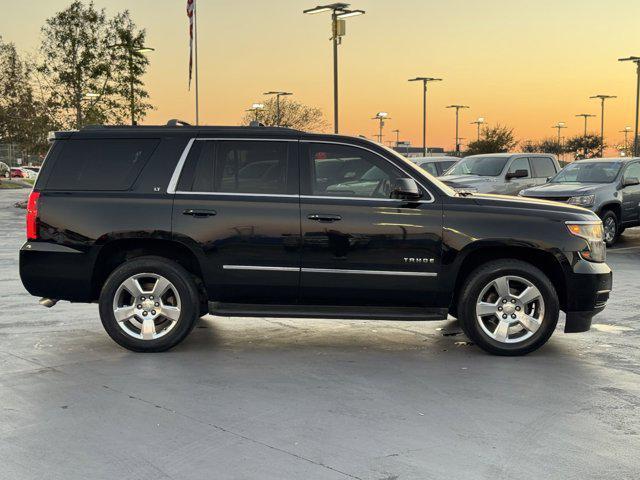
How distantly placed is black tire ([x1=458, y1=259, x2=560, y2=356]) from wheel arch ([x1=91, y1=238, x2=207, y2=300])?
2.29 metres

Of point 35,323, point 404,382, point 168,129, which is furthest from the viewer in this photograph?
point 35,323

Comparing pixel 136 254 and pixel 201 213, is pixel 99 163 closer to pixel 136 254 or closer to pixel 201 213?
pixel 136 254

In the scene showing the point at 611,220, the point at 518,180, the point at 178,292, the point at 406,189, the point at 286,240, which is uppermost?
the point at 518,180

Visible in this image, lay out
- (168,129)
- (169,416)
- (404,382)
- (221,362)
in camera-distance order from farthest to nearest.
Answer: (168,129) < (221,362) < (404,382) < (169,416)

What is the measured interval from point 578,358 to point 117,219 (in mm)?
4111

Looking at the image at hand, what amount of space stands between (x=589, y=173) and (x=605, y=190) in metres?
1.08

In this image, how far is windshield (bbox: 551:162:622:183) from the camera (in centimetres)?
1803

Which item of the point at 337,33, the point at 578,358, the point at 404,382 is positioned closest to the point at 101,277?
the point at 404,382

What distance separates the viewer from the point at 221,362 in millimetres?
7070

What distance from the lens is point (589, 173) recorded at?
60.1ft

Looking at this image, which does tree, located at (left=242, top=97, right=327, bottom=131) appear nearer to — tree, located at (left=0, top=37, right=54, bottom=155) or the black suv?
tree, located at (left=0, top=37, right=54, bottom=155)

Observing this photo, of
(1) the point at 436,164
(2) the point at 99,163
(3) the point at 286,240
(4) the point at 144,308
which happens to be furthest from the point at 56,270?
(1) the point at 436,164

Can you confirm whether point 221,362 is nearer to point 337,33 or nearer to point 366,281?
point 366,281

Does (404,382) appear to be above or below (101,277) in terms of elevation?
below
